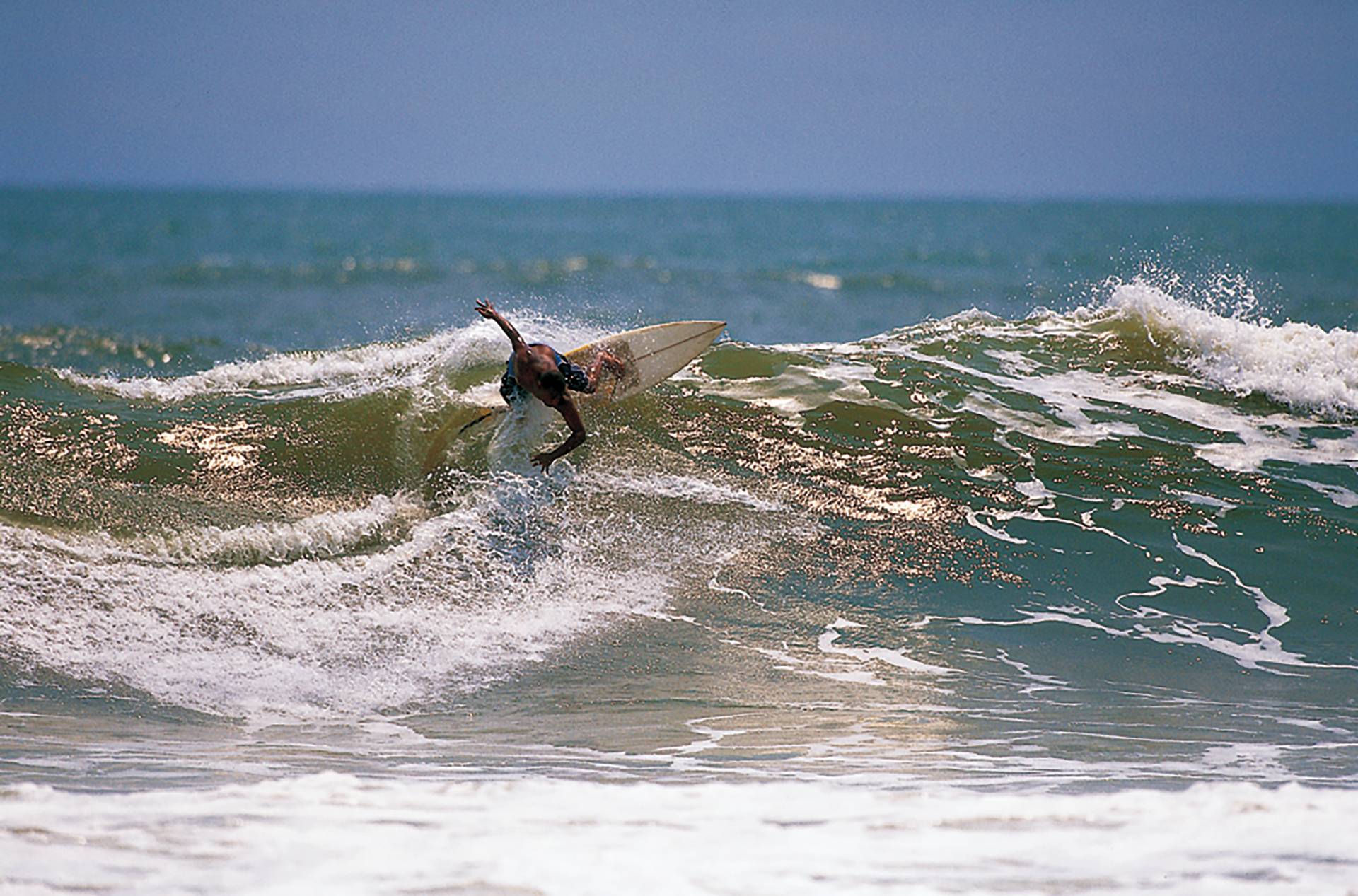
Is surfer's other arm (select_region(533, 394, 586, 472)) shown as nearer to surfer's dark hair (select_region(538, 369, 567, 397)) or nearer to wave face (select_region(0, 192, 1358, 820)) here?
surfer's dark hair (select_region(538, 369, 567, 397))

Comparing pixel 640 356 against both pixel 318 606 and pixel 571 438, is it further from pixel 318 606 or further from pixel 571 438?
pixel 318 606

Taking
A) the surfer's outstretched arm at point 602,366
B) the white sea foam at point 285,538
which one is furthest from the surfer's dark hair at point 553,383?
the white sea foam at point 285,538

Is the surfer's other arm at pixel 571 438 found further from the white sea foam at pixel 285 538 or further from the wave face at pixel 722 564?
the white sea foam at pixel 285 538

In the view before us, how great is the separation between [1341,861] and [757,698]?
275cm

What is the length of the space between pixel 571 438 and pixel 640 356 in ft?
5.19

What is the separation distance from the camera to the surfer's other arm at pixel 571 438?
24.8ft

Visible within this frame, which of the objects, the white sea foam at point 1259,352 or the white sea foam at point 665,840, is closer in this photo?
the white sea foam at point 665,840

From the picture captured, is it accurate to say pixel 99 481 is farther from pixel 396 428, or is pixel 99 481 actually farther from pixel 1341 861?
pixel 1341 861

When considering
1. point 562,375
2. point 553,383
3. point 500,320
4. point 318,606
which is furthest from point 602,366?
point 318,606

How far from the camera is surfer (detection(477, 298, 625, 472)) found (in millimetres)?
7578

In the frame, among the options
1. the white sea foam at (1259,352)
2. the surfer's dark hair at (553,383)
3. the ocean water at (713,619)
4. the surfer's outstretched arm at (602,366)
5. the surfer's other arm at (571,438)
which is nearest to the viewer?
the ocean water at (713,619)

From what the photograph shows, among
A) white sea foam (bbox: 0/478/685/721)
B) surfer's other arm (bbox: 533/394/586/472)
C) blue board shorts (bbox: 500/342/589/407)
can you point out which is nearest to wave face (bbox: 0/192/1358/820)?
white sea foam (bbox: 0/478/685/721)

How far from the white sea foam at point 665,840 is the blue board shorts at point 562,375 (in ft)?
12.9

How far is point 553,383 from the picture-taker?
770cm
